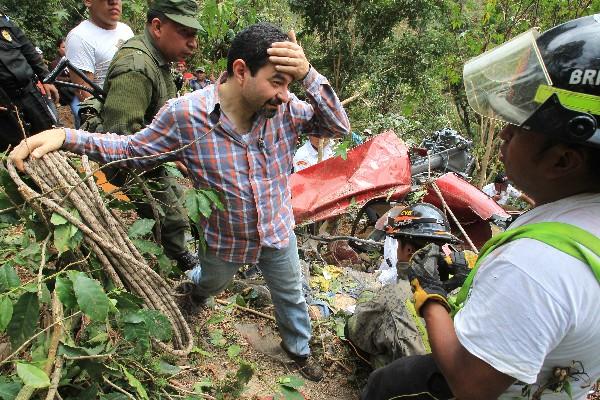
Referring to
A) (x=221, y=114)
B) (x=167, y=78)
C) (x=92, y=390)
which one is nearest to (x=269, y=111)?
(x=221, y=114)

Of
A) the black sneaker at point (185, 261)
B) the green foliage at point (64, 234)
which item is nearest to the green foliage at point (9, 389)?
the green foliage at point (64, 234)

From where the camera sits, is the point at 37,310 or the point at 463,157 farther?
the point at 463,157

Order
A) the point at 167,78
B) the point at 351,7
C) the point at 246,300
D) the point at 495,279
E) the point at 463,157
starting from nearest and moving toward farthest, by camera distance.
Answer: the point at 495,279
the point at 167,78
the point at 246,300
the point at 463,157
the point at 351,7

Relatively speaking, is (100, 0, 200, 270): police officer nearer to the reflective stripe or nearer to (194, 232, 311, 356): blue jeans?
(194, 232, 311, 356): blue jeans

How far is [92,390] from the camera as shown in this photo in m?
1.64

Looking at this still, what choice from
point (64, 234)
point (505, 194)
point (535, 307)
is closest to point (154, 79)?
point (64, 234)

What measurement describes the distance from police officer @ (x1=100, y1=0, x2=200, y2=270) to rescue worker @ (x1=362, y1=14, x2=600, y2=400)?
1.85 meters

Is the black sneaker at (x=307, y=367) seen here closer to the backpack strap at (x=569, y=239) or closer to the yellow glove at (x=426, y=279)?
the yellow glove at (x=426, y=279)

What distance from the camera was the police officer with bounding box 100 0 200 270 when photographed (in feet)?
8.82

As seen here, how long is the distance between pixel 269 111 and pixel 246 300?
1696mm

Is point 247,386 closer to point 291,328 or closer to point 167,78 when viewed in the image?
point 291,328

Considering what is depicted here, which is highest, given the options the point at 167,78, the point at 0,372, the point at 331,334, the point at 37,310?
the point at 167,78

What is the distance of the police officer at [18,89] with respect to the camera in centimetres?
346

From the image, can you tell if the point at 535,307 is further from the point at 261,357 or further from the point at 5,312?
the point at 261,357
